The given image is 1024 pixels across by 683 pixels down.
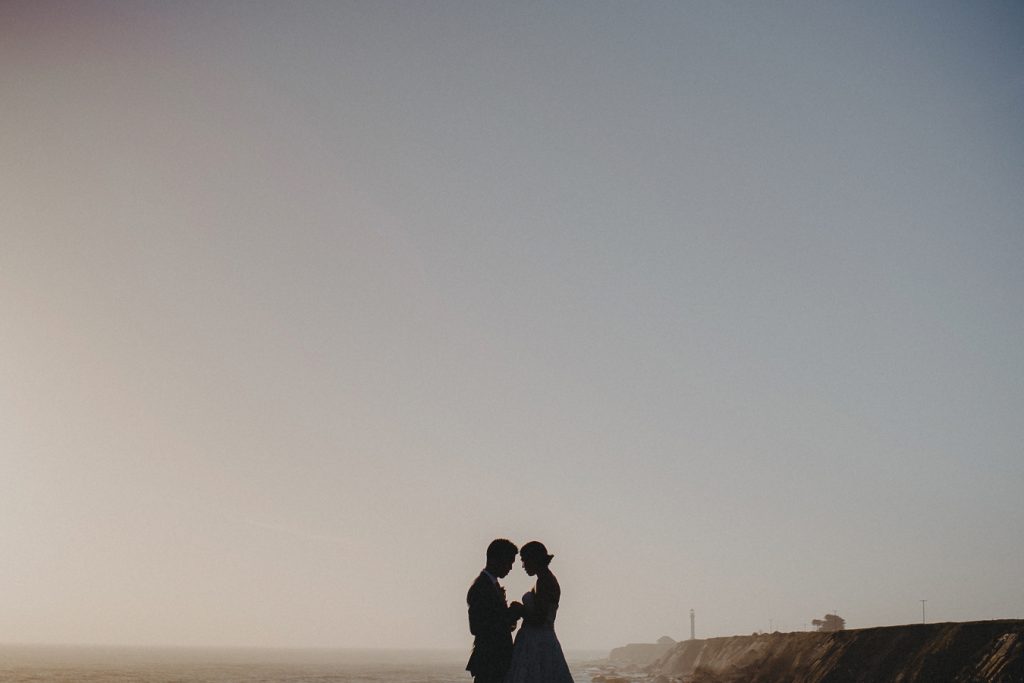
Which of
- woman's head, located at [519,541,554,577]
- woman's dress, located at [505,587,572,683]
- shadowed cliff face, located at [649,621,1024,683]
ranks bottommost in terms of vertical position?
shadowed cliff face, located at [649,621,1024,683]

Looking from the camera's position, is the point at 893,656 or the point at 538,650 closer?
the point at 538,650

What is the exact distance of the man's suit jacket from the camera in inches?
284

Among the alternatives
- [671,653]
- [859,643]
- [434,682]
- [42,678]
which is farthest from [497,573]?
[671,653]

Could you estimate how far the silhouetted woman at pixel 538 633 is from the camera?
7.32 m

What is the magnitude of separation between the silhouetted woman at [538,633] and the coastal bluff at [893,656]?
28.4m

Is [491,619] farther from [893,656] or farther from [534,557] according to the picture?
[893,656]

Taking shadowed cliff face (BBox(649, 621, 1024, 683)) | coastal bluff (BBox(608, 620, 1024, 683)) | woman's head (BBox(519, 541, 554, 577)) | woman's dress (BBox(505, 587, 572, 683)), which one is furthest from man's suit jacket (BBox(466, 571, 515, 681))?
coastal bluff (BBox(608, 620, 1024, 683))

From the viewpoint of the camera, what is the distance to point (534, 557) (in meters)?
7.50

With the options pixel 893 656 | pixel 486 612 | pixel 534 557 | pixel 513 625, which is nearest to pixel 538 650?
pixel 513 625

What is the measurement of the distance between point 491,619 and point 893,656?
3859 centimetres

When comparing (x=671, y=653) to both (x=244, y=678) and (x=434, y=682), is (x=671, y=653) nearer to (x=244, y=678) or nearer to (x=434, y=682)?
(x=434, y=682)

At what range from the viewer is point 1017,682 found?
86.2 ft

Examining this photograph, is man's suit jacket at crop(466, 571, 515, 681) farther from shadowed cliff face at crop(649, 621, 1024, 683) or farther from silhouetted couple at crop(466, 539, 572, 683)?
shadowed cliff face at crop(649, 621, 1024, 683)

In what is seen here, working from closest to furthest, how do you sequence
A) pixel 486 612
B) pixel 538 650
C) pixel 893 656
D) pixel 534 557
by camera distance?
pixel 486 612
pixel 538 650
pixel 534 557
pixel 893 656
